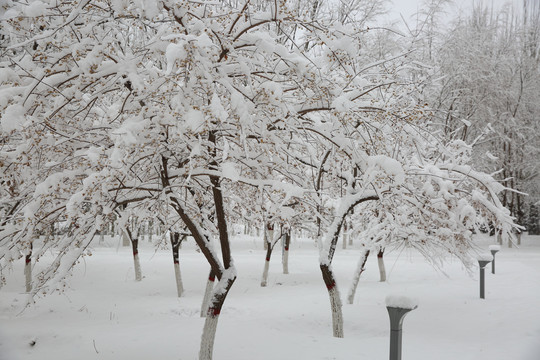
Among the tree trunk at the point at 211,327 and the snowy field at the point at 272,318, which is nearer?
the tree trunk at the point at 211,327

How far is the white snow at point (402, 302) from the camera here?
450 centimetres

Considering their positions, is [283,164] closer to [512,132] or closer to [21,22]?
[21,22]

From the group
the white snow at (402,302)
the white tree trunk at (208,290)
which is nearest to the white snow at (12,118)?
the white snow at (402,302)

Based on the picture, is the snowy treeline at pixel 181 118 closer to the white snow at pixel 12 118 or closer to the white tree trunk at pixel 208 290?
the white snow at pixel 12 118

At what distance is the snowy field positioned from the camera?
7.00 metres

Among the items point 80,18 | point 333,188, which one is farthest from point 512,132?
point 80,18

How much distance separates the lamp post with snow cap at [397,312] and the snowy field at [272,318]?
206cm

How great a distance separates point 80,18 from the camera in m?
5.15

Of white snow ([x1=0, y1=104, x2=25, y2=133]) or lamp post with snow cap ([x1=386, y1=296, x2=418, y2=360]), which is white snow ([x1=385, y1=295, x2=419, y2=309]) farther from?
white snow ([x1=0, y1=104, x2=25, y2=133])

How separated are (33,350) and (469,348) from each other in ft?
25.3

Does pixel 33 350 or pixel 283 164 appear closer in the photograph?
pixel 283 164

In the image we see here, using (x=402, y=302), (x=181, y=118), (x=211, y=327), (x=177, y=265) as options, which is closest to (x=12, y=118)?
(x=181, y=118)

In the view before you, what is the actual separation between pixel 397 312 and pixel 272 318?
6.17m

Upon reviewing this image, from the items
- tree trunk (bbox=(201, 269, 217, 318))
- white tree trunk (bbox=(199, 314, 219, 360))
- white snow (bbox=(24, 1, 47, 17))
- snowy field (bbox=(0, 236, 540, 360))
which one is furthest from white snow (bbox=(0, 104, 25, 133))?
tree trunk (bbox=(201, 269, 217, 318))
